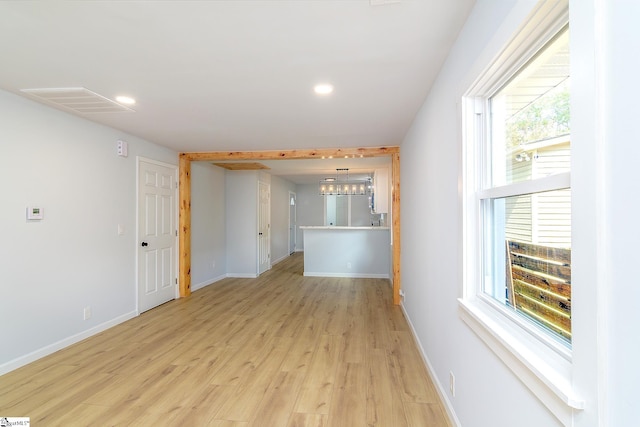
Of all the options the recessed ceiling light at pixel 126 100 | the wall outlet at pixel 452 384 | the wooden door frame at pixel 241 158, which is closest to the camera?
the wall outlet at pixel 452 384

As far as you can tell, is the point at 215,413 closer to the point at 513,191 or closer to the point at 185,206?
the point at 513,191

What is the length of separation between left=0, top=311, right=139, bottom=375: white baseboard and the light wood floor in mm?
80

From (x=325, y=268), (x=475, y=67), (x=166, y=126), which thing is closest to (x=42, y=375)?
(x=166, y=126)

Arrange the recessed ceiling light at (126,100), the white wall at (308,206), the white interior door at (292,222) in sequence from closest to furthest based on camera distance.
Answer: the recessed ceiling light at (126,100) → the white interior door at (292,222) → the white wall at (308,206)

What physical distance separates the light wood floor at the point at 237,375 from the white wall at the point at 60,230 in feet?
1.09

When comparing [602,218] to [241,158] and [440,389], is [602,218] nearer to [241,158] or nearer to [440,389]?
[440,389]

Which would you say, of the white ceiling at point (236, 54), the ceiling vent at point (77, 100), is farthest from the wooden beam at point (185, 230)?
the ceiling vent at point (77, 100)

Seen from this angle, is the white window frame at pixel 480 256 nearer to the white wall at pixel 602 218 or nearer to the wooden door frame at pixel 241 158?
the white wall at pixel 602 218

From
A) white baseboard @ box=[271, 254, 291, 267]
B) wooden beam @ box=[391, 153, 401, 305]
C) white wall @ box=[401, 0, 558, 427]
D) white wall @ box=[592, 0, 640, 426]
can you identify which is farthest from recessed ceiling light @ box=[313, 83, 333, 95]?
white baseboard @ box=[271, 254, 291, 267]

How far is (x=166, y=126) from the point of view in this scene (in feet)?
11.8

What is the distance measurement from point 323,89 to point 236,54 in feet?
2.67

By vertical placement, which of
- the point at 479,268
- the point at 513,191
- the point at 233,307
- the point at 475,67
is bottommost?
the point at 233,307

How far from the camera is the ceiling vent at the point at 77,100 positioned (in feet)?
8.44

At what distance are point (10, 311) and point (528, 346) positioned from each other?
381 cm
